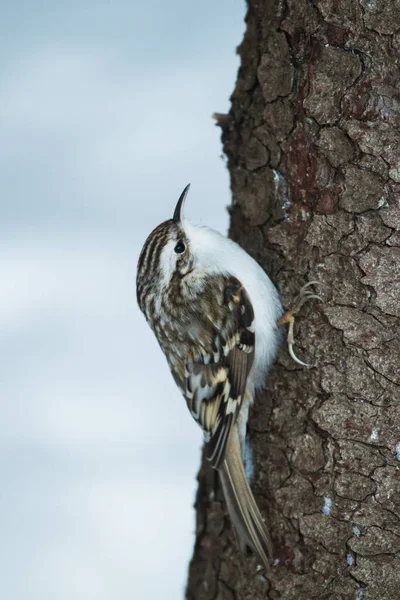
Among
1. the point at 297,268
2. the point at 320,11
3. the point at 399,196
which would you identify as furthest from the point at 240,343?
the point at 320,11

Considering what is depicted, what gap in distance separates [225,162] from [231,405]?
67cm

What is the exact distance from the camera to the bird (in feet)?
5.84

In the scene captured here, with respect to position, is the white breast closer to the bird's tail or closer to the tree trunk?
the tree trunk

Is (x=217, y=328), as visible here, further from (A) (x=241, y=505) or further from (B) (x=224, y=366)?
(A) (x=241, y=505)

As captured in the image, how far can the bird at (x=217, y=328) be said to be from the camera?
5.84 feet

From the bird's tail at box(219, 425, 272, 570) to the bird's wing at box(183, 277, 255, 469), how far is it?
0.20 feet

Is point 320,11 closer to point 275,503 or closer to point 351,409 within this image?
point 351,409

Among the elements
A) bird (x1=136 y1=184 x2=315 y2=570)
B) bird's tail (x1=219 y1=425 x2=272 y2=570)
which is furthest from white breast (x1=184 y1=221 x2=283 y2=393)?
bird's tail (x1=219 y1=425 x2=272 y2=570)

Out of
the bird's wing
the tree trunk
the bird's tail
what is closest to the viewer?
the tree trunk

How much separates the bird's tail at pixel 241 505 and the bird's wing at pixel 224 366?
0.06 m

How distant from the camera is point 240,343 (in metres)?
1.88

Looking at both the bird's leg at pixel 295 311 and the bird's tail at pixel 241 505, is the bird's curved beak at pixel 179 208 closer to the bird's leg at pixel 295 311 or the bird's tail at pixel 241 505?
the bird's leg at pixel 295 311

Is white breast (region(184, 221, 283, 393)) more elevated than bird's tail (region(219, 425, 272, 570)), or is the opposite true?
white breast (region(184, 221, 283, 393))

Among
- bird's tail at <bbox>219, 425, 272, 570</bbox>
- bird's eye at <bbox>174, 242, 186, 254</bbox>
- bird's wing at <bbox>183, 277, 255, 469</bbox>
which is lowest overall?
bird's tail at <bbox>219, 425, 272, 570</bbox>
